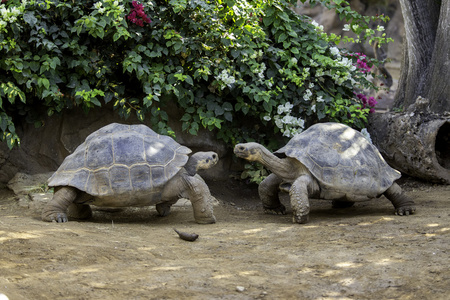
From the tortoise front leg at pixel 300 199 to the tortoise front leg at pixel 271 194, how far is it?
664 millimetres

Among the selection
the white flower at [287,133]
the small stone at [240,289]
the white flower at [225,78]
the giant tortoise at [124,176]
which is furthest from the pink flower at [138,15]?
the small stone at [240,289]

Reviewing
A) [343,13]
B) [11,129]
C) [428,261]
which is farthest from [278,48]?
[428,261]

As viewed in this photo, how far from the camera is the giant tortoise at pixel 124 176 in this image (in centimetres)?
506

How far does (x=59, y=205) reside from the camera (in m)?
5.12

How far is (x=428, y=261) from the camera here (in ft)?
11.9

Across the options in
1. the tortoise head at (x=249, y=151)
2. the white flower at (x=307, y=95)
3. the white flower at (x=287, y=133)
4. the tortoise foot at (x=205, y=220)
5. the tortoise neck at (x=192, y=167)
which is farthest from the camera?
the white flower at (x=307, y=95)

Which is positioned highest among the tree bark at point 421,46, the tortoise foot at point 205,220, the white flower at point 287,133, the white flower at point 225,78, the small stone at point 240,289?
the tree bark at point 421,46

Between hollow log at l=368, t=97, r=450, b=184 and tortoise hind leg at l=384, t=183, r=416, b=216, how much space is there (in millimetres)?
1162

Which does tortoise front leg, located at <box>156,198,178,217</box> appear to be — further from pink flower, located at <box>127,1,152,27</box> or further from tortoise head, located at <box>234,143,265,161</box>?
pink flower, located at <box>127,1,152,27</box>

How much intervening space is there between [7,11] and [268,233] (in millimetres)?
3733

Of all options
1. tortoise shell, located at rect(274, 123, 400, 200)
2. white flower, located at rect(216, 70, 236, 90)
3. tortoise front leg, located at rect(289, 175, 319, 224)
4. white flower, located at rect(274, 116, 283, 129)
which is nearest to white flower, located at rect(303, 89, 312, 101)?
white flower, located at rect(274, 116, 283, 129)

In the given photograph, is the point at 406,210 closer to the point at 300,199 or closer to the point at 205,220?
the point at 300,199

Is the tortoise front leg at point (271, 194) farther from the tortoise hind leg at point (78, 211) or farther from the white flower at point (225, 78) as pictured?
the tortoise hind leg at point (78, 211)

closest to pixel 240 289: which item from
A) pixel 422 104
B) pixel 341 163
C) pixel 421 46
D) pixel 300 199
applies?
pixel 300 199
